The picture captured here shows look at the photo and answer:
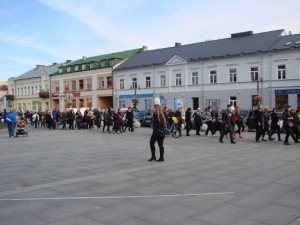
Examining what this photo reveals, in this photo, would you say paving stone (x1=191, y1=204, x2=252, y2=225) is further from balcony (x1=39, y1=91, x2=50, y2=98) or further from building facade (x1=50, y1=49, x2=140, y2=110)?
balcony (x1=39, y1=91, x2=50, y2=98)

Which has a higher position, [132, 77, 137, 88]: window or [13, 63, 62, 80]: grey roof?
[13, 63, 62, 80]: grey roof

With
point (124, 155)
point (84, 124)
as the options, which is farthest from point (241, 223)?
point (84, 124)

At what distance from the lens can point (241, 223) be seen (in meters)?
5.06

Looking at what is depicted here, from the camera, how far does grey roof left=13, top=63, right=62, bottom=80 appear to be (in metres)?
70.7

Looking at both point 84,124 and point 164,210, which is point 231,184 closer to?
point 164,210

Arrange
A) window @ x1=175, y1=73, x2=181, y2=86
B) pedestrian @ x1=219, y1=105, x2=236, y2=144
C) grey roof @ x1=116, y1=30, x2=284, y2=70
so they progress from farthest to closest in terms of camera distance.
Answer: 1. window @ x1=175, y1=73, x2=181, y2=86
2. grey roof @ x1=116, y1=30, x2=284, y2=70
3. pedestrian @ x1=219, y1=105, x2=236, y2=144

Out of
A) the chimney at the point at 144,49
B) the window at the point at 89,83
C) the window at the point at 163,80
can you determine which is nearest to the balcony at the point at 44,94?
the window at the point at 89,83

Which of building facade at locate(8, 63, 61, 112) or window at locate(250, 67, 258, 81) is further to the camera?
building facade at locate(8, 63, 61, 112)

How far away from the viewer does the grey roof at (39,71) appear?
70688mm

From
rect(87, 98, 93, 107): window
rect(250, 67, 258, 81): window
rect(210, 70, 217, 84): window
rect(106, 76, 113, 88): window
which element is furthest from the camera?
rect(87, 98, 93, 107): window

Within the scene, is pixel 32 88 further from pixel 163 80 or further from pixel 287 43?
pixel 287 43

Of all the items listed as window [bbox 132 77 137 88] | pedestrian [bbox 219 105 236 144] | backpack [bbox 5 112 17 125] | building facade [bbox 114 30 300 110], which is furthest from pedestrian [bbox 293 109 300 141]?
window [bbox 132 77 137 88]

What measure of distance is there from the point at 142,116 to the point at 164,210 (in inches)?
1046

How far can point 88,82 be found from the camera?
194ft
